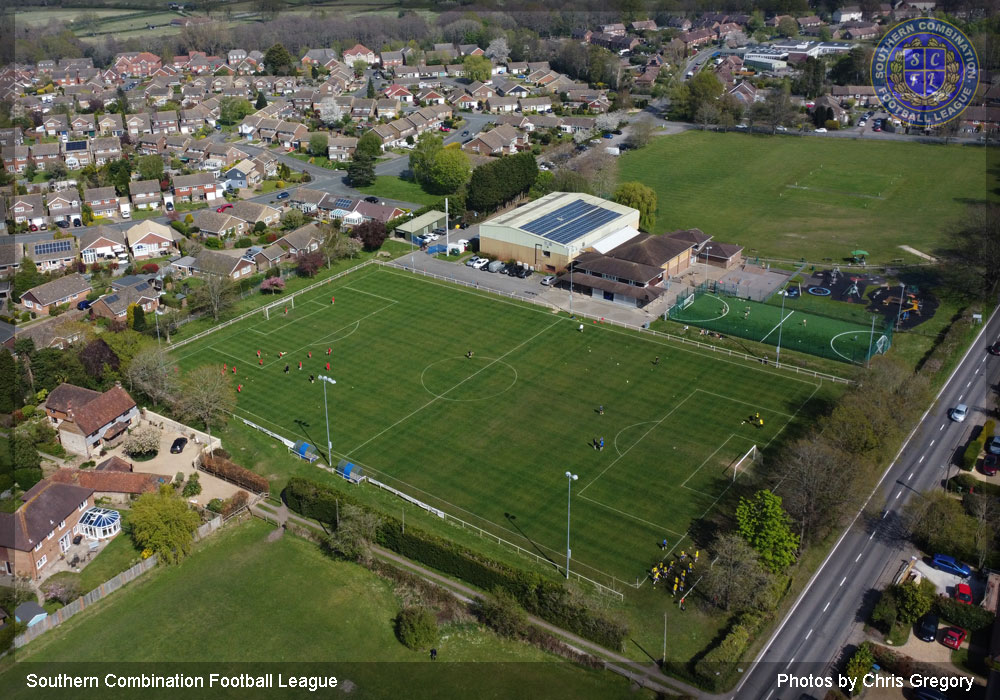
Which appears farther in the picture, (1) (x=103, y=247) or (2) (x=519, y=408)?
(1) (x=103, y=247)

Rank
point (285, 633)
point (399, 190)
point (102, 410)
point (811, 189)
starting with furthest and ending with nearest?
point (399, 190)
point (811, 189)
point (102, 410)
point (285, 633)

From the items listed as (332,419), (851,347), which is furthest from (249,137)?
(851,347)

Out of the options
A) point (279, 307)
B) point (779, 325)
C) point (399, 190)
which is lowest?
point (279, 307)

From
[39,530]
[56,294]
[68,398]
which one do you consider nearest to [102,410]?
[68,398]

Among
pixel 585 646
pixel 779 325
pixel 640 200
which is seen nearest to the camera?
pixel 585 646

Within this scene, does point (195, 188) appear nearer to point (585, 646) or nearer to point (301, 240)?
point (301, 240)

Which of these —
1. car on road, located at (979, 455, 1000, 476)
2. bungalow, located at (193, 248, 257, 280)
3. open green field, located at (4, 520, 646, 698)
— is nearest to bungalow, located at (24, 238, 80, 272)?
bungalow, located at (193, 248, 257, 280)
